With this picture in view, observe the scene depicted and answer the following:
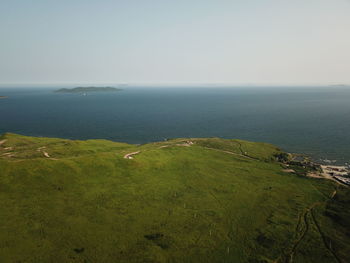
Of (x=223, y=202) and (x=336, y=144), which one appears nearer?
(x=223, y=202)

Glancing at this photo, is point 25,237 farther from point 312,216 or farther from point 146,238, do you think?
point 312,216

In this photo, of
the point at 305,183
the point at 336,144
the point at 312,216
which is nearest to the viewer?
the point at 312,216

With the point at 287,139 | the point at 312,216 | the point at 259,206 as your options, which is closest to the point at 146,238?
the point at 259,206

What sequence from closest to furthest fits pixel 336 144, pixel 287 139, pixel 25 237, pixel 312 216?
pixel 25 237, pixel 312 216, pixel 336 144, pixel 287 139

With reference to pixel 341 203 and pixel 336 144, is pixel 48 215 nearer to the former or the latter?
pixel 341 203

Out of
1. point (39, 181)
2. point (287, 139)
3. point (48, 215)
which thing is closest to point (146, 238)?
point (48, 215)

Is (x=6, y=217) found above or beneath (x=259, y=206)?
above
